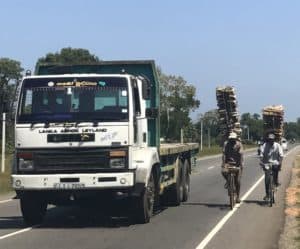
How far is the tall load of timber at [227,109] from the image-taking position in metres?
24.6

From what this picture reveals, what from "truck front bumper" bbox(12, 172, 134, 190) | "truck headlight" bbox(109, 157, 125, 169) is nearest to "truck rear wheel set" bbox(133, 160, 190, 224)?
"truck front bumper" bbox(12, 172, 134, 190)

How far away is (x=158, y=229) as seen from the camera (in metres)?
13.4

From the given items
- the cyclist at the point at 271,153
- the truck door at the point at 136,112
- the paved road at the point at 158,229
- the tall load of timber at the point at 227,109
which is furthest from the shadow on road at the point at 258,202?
the truck door at the point at 136,112

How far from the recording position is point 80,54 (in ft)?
258

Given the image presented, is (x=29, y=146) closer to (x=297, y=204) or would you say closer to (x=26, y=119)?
(x=26, y=119)

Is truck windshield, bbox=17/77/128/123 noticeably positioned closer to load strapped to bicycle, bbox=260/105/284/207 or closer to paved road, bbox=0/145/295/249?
paved road, bbox=0/145/295/249

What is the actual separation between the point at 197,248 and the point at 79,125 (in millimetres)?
3650

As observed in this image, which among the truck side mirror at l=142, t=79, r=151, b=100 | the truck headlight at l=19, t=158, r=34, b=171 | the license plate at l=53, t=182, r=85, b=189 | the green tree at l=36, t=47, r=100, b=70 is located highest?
the green tree at l=36, t=47, r=100, b=70

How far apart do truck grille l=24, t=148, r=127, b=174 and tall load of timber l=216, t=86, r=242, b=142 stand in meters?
11.2

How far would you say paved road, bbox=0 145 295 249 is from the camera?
11594 mm

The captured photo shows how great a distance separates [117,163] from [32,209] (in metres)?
2.19

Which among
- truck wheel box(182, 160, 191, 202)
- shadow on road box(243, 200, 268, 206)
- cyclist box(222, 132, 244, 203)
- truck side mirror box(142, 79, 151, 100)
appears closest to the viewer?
truck side mirror box(142, 79, 151, 100)

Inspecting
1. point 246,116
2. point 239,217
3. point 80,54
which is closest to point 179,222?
point 239,217

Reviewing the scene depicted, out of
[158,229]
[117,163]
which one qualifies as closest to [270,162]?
[158,229]
